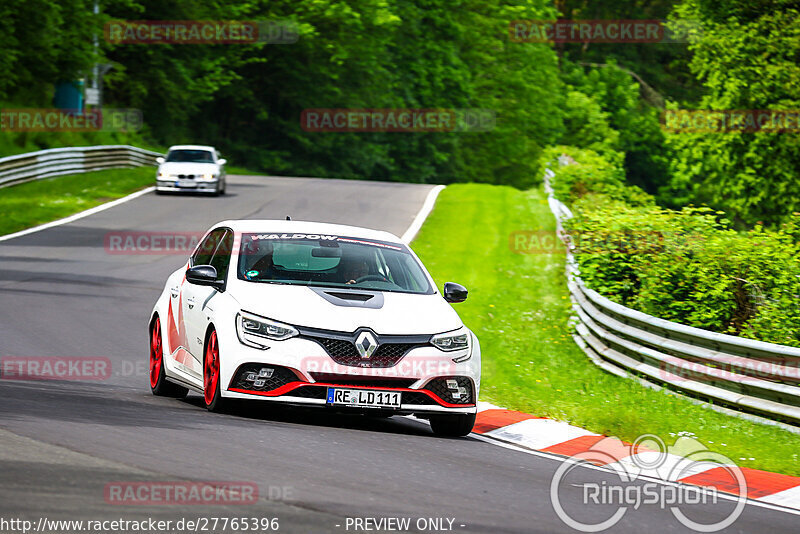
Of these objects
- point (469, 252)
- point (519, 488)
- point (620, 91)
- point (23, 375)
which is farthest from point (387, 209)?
point (620, 91)

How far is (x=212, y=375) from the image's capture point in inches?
383

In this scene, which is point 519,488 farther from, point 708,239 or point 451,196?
point 451,196

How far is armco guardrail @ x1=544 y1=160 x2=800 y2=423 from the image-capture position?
11.6 metres

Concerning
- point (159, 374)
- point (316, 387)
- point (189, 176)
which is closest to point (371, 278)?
point (316, 387)

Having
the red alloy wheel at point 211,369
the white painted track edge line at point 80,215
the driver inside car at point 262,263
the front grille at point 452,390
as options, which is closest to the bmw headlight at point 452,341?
the front grille at point 452,390

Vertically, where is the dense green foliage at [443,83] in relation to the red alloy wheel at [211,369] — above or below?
above

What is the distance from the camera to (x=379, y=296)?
9938mm

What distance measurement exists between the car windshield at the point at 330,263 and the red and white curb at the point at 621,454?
1411 millimetres

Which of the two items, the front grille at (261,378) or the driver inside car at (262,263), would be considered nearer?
the front grille at (261,378)

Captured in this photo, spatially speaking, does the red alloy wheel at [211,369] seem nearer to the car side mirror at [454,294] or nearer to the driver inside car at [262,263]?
the driver inside car at [262,263]

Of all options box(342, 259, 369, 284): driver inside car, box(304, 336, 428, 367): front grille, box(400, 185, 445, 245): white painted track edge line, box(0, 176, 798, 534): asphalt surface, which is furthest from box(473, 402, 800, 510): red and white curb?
box(400, 185, 445, 245): white painted track edge line

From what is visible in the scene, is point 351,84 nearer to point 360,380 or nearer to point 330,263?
point 330,263

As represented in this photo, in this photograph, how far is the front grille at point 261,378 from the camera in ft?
30.2

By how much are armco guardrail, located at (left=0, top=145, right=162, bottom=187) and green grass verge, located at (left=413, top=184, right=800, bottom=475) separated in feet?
39.4
